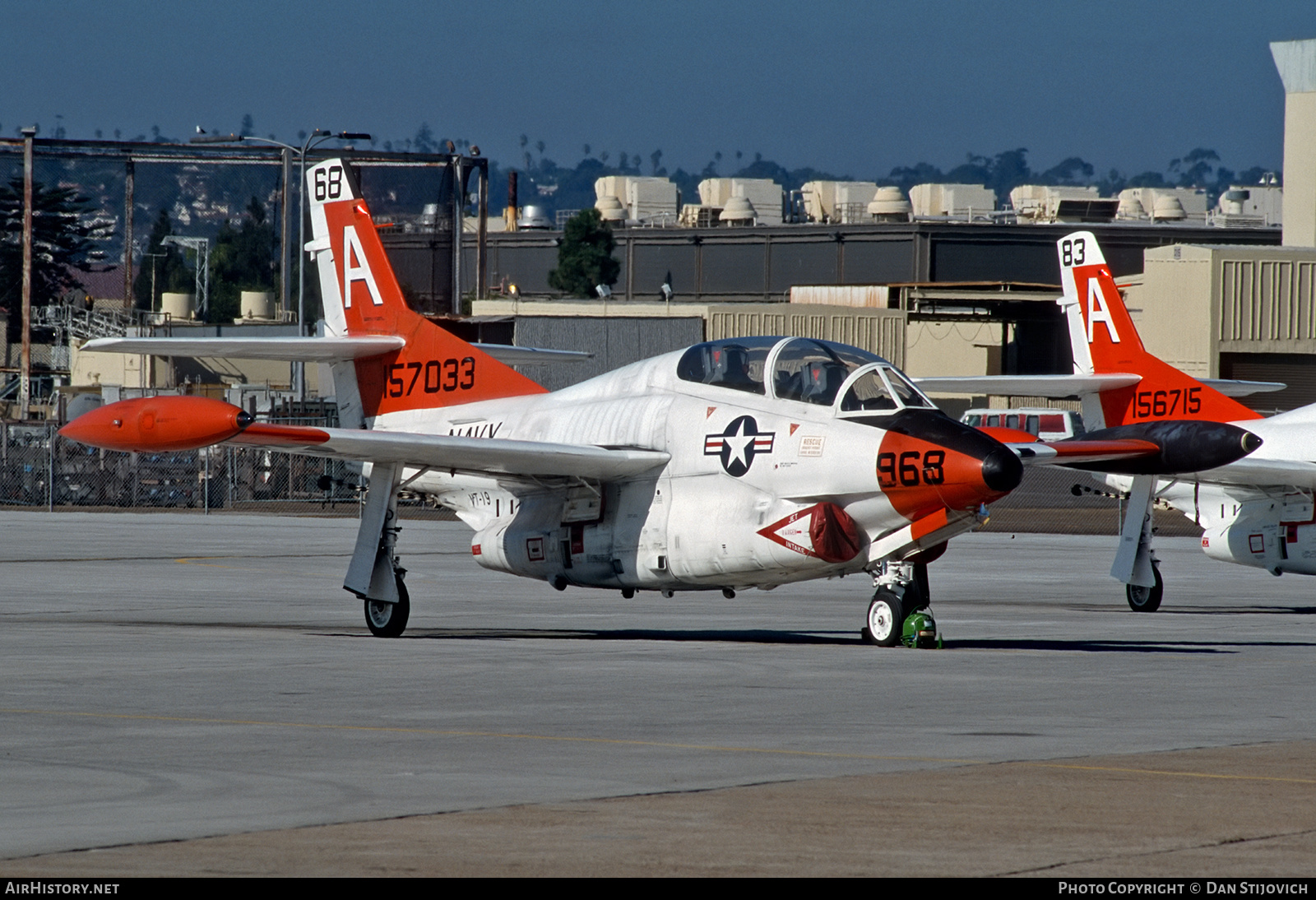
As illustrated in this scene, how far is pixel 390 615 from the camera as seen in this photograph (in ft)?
61.9

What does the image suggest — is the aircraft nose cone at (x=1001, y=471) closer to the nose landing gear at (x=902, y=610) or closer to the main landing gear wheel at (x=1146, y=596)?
the nose landing gear at (x=902, y=610)

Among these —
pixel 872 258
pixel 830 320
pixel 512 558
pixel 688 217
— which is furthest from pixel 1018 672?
pixel 688 217

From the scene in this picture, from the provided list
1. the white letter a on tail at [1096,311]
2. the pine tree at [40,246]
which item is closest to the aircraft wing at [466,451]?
the white letter a on tail at [1096,311]

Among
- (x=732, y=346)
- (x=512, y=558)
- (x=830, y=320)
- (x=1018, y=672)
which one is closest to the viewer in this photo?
(x=1018, y=672)

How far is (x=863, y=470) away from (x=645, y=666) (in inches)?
117

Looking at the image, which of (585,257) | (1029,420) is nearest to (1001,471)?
(1029,420)

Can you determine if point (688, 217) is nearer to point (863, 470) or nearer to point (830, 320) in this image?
point (830, 320)

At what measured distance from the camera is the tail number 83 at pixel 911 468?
16.3 m

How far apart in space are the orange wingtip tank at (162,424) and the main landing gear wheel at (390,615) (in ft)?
9.44

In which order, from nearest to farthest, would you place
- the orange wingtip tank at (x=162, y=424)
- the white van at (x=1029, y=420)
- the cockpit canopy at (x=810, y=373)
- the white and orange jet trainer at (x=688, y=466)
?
the orange wingtip tank at (x=162, y=424)
the white and orange jet trainer at (x=688, y=466)
the cockpit canopy at (x=810, y=373)
the white van at (x=1029, y=420)

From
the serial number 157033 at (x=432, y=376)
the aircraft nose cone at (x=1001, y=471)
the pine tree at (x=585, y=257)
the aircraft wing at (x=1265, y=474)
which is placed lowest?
the aircraft wing at (x=1265, y=474)

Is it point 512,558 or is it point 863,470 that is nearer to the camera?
point 863,470

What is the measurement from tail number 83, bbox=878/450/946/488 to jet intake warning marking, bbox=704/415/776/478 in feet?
4.10

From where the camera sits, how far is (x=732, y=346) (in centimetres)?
1808
